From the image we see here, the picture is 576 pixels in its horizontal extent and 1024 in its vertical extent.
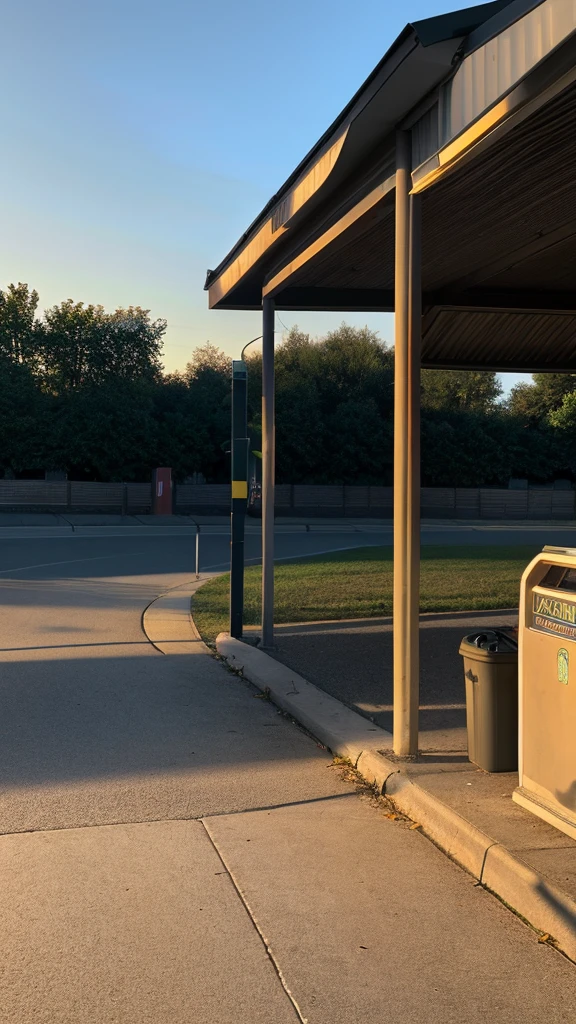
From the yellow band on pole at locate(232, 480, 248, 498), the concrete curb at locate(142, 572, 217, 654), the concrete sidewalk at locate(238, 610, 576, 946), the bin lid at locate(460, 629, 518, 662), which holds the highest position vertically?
the yellow band on pole at locate(232, 480, 248, 498)

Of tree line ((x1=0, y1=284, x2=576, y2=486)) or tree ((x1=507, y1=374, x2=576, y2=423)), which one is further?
tree line ((x1=0, y1=284, x2=576, y2=486))

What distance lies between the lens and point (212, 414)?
4650 cm

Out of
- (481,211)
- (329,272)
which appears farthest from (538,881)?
(329,272)

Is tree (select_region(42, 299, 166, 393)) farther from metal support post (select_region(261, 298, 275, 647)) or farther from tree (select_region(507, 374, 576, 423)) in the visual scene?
metal support post (select_region(261, 298, 275, 647))

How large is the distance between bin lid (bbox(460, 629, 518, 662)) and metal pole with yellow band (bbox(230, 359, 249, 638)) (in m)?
5.50

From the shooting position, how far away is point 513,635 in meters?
6.11

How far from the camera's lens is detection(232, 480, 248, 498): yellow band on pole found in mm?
11195

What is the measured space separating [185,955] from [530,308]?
31.9 feet

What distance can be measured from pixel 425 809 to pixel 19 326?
43508mm

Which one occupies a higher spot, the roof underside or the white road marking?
the roof underside

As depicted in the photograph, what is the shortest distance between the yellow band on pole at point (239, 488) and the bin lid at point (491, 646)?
5.57 metres

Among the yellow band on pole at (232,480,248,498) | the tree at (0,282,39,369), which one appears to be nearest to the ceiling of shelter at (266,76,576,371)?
the yellow band on pole at (232,480,248,498)

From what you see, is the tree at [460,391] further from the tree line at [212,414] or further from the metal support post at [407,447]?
the metal support post at [407,447]

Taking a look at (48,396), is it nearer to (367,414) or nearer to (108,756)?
(367,414)
